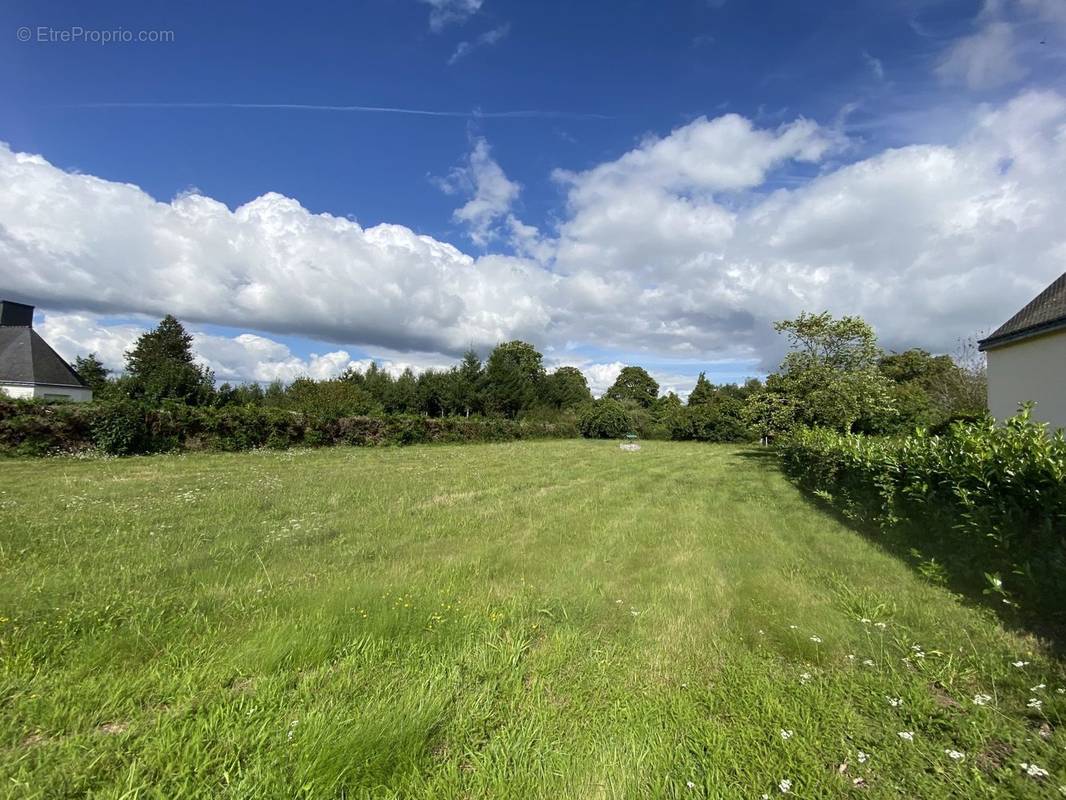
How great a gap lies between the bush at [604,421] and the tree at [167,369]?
25840 millimetres

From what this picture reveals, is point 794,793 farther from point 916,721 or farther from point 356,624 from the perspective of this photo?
point 356,624

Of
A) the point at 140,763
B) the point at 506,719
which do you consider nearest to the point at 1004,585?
the point at 506,719

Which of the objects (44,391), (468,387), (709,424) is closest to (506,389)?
(468,387)

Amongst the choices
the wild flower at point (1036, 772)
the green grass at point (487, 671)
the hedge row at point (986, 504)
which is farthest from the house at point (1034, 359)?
the wild flower at point (1036, 772)

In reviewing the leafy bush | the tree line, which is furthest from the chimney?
the leafy bush

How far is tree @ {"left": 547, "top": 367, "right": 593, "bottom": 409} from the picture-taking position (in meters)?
58.1

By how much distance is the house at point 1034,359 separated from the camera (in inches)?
424

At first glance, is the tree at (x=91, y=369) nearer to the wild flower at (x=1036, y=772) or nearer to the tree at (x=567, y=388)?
the tree at (x=567, y=388)

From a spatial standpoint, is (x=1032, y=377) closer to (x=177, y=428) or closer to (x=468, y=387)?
(x=177, y=428)

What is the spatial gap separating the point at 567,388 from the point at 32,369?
50743 mm

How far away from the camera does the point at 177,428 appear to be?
16078 millimetres

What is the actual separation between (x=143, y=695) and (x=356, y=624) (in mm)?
1114

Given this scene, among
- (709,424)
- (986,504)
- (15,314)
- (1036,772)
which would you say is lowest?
(1036,772)

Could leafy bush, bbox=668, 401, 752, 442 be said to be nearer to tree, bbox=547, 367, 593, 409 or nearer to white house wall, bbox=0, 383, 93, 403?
tree, bbox=547, 367, 593, 409
